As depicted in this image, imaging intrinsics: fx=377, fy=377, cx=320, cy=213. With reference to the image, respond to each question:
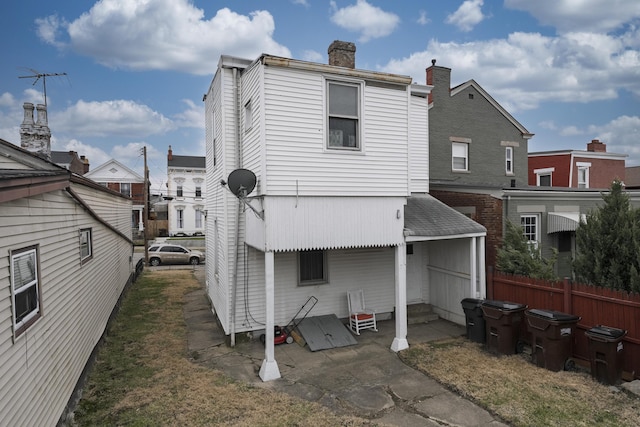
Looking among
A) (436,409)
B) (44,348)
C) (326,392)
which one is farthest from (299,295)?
(44,348)

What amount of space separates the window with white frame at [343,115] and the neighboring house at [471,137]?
7988mm

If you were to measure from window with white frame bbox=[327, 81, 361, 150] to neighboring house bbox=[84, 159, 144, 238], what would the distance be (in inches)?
1442

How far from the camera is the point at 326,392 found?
713 cm

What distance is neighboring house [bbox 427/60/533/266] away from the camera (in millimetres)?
17438

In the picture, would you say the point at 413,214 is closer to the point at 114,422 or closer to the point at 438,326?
the point at 438,326

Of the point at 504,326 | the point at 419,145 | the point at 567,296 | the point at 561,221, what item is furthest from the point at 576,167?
the point at 504,326

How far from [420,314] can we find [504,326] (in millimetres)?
3325

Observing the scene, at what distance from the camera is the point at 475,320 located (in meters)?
9.59

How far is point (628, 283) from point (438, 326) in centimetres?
468

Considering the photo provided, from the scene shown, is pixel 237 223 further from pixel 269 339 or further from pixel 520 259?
pixel 520 259


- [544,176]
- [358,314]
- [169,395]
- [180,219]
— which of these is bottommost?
[169,395]

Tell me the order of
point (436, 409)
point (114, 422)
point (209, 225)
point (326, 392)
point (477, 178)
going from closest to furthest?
point (114, 422) < point (436, 409) < point (326, 392) < point (209, 225) < point (477, 178)

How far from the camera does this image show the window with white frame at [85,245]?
27.2 ft

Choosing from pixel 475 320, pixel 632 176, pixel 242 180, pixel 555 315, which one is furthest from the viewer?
pixel 632 176
